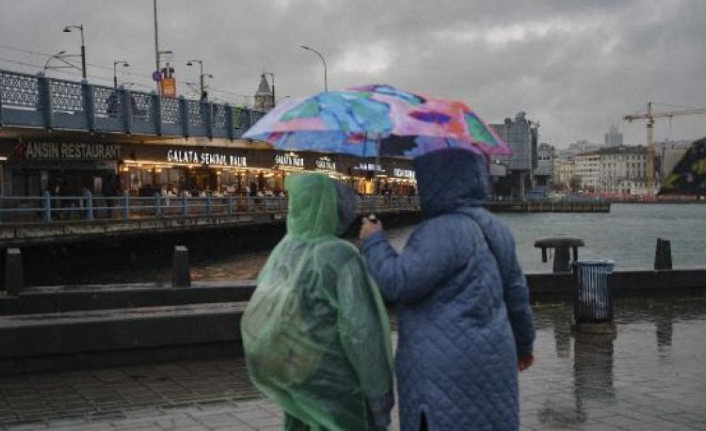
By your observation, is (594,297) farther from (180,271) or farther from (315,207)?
(315,207)

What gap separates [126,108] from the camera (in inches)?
1447

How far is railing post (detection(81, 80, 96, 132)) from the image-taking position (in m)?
34.1

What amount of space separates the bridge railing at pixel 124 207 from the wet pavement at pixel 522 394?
1386 cm

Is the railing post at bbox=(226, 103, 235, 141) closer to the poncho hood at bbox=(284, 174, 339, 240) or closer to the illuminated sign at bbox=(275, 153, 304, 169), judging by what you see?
the illuminated sign at bbox=(275, 153, 304, 169)

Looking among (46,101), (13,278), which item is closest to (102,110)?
(46,101)

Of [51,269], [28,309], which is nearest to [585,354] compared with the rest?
[28,309]

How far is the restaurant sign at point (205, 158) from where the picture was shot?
48.7m

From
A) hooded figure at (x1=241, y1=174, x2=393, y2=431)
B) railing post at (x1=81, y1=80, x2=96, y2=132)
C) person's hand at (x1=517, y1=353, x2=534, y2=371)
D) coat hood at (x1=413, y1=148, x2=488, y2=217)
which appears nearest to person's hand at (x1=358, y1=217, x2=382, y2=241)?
hooded figure at (x1=241, y1=174, x2=393, y2=431)

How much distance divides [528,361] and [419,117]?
1.41m

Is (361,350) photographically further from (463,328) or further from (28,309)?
(28,309)

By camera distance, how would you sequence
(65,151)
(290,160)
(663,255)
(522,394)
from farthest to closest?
(290,160) → (65,151) → (663,255) → (522,394)

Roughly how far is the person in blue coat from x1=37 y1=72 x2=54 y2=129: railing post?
2983 centimetres

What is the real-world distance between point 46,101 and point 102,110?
379cm

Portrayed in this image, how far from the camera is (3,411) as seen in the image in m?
6.98
